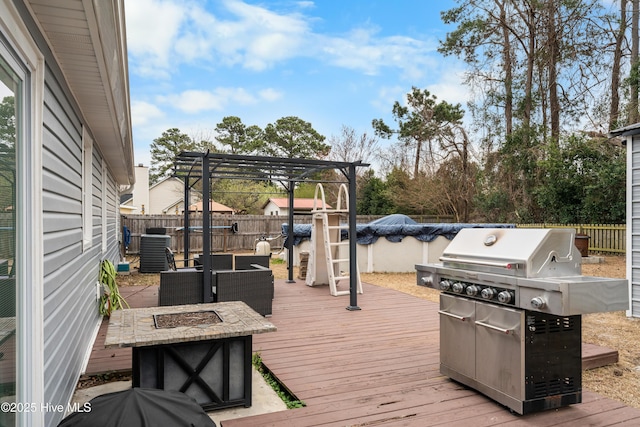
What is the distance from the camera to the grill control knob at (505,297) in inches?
105

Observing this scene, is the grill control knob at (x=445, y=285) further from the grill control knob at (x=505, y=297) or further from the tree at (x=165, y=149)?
the tree at (x=165, y=149)

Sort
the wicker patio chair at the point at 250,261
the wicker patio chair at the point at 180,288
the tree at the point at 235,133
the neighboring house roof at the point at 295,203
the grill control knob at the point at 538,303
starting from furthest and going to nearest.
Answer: the tree at the point at 235,133
the neighboring house roof at the point at 295,203
the wicker patio chair at the point at 250,261
the wicker patio chair at the point at 180,288
the grill control knob at the point at 538,303

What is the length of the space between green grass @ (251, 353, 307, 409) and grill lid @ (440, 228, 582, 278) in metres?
1.53

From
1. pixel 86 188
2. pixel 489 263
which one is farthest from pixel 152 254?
pixel 489 263

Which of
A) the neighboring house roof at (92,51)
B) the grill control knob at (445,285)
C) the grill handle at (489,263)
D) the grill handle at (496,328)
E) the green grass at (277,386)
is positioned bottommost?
the green grass at (277,386)

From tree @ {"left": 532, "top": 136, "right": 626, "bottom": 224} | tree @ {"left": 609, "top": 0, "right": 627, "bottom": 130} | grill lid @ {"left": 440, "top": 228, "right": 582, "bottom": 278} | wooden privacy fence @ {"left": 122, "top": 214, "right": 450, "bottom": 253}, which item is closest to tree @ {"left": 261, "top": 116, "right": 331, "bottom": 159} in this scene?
wooden privacy fence @ {"left": 122, "top": 214, "right": 450, "bottom": 253}

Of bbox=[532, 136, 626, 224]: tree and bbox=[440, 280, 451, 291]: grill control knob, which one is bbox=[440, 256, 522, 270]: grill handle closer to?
bbox=[440, 280, 451, 291]: grill control knob

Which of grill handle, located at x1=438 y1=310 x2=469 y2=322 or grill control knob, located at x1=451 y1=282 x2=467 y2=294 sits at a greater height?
grill control knob, located at x1=451 y1=282 x2=467 y2=294

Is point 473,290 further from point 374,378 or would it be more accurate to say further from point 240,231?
point 240,231

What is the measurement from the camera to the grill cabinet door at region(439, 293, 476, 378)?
303 cm

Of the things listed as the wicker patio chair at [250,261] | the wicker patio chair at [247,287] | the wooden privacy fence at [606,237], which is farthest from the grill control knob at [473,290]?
the wooden privacy fence at [606,237]

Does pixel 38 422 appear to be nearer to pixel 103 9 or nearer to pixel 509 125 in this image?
pixel 103 9

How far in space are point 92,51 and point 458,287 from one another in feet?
8.91

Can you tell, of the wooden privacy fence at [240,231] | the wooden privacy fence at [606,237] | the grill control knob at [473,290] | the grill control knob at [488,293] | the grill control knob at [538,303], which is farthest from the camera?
the wooden privacy fence at [240,231]
